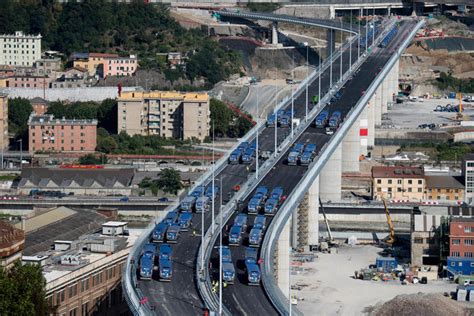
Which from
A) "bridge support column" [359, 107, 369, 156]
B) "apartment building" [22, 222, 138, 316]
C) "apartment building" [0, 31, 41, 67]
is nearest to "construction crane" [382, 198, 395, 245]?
"bridge support column" [359, 107, 369, 156]

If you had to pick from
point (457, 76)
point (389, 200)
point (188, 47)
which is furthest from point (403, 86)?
point (389, 200)

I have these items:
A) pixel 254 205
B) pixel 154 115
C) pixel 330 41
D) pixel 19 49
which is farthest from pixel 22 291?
pixel 330 41

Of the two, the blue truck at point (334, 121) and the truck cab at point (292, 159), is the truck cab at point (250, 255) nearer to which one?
the truck cab at point (292, 159)

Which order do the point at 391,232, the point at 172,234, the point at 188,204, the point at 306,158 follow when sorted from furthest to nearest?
the point at 391,232, the point at 306,158, the point at 188,204, the point at 172,234

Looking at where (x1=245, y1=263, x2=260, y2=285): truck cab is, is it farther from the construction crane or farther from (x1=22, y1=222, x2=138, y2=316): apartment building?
the construction crane

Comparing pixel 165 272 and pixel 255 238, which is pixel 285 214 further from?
pixel 165 272

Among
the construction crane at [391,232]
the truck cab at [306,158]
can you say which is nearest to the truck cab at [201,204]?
the truck cab at [306,158]
